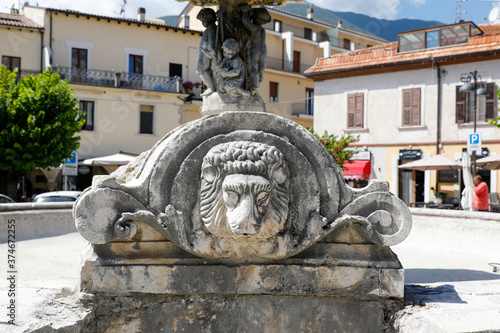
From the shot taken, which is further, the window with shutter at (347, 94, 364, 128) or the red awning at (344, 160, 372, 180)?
the window with shutter at (347, 94, 364, 128)

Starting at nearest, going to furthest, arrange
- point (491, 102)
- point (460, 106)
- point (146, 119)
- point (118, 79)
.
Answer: point (491, 102), point (460, 106), point (118, 79), point (146, 119)

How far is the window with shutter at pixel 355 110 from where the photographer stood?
2761 cm

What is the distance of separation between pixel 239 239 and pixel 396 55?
25147 mm

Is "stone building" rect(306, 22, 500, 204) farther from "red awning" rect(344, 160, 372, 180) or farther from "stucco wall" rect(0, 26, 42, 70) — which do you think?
"stucco wall" rect(0, 26, 42, 70)

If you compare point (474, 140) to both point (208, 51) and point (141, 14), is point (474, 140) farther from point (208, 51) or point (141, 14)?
point (141, 14)

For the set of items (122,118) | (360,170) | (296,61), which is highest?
(296,61)

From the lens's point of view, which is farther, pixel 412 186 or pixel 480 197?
pixel 412 186

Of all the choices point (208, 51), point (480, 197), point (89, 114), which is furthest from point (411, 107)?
point (208, 51)

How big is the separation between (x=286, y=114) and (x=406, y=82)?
12932 millimetres

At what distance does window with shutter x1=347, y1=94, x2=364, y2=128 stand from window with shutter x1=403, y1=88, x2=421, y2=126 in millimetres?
2215

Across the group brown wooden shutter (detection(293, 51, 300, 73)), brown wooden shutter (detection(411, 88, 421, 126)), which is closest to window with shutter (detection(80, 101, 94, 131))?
brown wooden shutter (detection(293, 51, 300, 73))

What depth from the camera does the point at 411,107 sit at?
85.8 feet

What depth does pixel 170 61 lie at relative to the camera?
107 ft

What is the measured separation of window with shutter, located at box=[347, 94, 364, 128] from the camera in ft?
90.6
